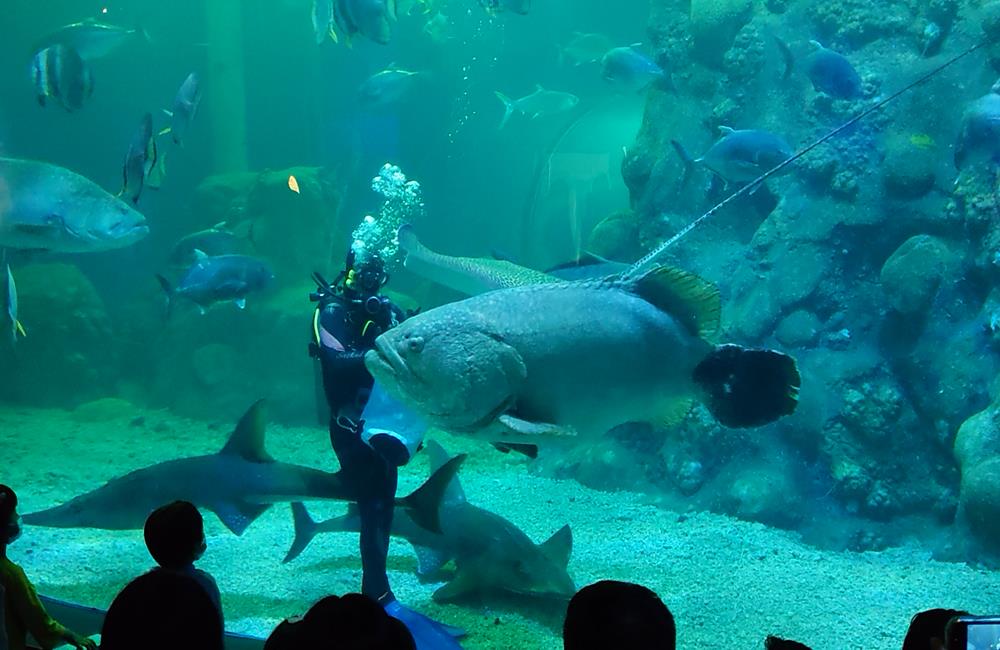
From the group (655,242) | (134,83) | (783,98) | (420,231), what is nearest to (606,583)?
(655,242)

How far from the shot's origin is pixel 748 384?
2.39 m

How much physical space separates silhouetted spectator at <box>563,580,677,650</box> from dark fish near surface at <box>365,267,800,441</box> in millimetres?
870

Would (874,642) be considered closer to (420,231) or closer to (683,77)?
(683,77)

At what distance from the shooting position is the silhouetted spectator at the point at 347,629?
3.64 feet

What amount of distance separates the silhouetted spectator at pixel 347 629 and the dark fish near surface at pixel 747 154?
18.4 ft

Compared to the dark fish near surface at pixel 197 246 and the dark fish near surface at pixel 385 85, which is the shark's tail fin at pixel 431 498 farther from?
the dark fish near surface at pixel 385 85

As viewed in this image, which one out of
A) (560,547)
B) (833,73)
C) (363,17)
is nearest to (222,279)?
(363,17)

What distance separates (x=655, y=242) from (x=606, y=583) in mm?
7884

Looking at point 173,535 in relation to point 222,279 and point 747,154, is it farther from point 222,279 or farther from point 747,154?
point 747,154

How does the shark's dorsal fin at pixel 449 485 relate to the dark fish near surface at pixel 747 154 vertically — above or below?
below

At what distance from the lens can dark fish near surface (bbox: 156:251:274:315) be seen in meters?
6.16

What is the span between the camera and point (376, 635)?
3.69 ft

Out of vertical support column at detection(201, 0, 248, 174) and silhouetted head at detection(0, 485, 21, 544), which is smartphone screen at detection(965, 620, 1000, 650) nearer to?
silhouetted head at detection(0, 485, 21, 544)

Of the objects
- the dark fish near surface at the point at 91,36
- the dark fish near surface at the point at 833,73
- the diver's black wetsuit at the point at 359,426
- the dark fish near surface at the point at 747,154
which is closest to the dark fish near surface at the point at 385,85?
the dark fish near surface at the point at 91,36
